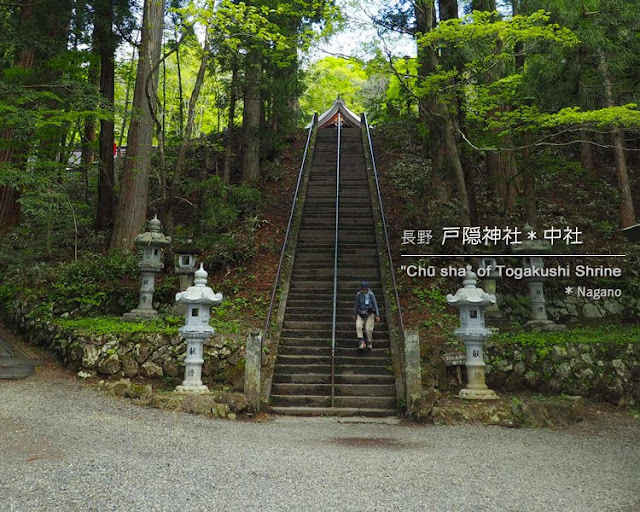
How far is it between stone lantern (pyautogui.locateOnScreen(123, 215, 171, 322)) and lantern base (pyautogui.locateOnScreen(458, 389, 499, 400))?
5.17m

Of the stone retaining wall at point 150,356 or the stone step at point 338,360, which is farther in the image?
the stone step at point 338,360

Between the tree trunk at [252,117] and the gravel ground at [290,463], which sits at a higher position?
the tree trunk at [252,117]

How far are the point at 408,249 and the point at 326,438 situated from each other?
6.08 m

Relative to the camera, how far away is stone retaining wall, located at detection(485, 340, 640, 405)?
23.8 ft

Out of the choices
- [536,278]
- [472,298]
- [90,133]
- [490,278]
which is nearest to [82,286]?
[90,133]

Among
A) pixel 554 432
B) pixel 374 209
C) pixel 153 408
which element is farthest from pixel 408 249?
pixel 153 408

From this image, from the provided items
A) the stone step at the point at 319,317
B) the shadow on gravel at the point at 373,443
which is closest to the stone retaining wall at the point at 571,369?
the stone step at the point at 319,317

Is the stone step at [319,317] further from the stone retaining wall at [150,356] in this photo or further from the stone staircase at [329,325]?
the stone retaining wall at [150,356]

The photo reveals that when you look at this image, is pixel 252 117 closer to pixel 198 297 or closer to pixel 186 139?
pixel 186 139

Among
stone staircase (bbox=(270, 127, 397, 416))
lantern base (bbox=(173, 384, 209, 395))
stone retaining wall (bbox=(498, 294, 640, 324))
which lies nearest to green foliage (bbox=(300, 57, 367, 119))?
stone staircase (bbox=(270, 127, 397, 416))

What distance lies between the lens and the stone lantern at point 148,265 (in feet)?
29.0

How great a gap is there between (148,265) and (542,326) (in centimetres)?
668

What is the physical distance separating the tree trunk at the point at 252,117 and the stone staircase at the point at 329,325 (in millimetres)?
1722

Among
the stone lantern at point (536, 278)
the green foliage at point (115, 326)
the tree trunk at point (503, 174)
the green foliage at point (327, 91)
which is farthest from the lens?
the green foliage at point (327, 91)
